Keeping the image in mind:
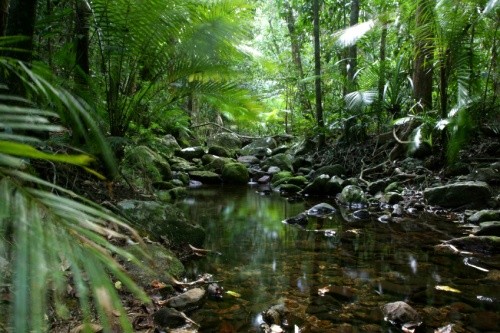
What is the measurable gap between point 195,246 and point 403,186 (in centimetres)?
379

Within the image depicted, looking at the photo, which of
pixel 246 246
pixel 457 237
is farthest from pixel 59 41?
pixel 457 237

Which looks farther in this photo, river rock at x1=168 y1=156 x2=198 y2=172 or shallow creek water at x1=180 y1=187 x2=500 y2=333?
river rock at x1=168 y1=156 x2=198 y2=172

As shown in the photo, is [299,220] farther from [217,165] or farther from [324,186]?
[217,165]

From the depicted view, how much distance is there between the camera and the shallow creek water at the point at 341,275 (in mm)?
2137

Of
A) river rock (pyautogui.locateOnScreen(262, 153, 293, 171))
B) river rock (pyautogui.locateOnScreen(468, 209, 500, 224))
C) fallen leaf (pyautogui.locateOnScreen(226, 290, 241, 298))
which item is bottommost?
fallen leaf (pyautogui.locateOnScreen(226, 290, 241, 298))

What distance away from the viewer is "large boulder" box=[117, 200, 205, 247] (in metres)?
2.95

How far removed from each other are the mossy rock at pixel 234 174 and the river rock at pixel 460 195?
4.15m

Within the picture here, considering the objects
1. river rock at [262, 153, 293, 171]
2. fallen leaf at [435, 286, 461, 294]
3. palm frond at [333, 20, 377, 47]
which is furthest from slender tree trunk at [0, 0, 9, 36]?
river rock at [262, 153, 293, 171]

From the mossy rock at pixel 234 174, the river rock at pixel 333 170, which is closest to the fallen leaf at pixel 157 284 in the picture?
the river rock at pixel 333 170

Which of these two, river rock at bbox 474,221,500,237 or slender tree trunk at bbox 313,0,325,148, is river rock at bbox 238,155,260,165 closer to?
slender tree trunk at bbox 313,0,325,148

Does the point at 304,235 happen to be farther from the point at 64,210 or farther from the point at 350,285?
the point at 64,210

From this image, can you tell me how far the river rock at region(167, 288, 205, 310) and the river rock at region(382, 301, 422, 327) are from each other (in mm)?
1014

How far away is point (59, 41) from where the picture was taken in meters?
4.37

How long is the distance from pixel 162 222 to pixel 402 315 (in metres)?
1.84
